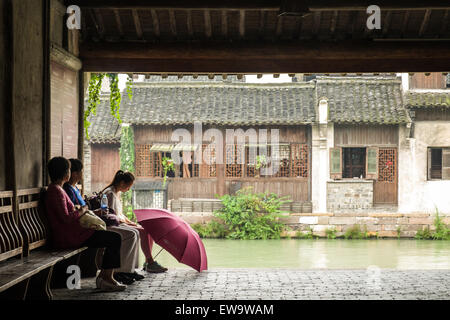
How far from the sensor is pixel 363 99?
19.0 meters

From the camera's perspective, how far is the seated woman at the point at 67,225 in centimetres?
523

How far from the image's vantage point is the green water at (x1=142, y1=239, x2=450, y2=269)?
1191cm

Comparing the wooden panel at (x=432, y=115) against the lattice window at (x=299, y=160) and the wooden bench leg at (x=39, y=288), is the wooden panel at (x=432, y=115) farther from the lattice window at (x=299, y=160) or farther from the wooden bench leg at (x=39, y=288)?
the wooden bench leg at (x=39, y=288)

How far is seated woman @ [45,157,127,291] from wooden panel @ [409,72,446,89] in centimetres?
1492

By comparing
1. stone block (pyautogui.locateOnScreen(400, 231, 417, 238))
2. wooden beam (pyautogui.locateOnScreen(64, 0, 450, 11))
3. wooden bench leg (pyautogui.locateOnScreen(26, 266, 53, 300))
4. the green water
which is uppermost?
wooden beam (pyautogui.locateOnScreen(64, 0, 450, 11))

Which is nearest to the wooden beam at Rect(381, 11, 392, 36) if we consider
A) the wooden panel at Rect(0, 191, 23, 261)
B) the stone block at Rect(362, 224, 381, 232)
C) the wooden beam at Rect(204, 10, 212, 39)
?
the wooden beam at Rect(204, 10, 212, 39)

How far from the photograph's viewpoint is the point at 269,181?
1817 centimetres

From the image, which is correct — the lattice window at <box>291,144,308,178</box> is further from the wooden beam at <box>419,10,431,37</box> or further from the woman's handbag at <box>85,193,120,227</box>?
the woman's handbag at <box>85,193,120,227</box>

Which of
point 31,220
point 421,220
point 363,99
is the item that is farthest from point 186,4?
point 363,99

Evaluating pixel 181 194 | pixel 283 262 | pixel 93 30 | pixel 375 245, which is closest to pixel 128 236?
pixel 93 30

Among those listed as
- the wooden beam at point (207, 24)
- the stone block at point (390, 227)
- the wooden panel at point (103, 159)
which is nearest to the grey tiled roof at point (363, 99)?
the stone block at point (390, 227)

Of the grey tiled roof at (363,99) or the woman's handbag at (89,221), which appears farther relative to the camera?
the grey tiled roof at (363,99)

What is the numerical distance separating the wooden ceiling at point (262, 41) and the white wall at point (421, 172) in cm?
1153

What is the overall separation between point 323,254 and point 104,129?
28.4ft
